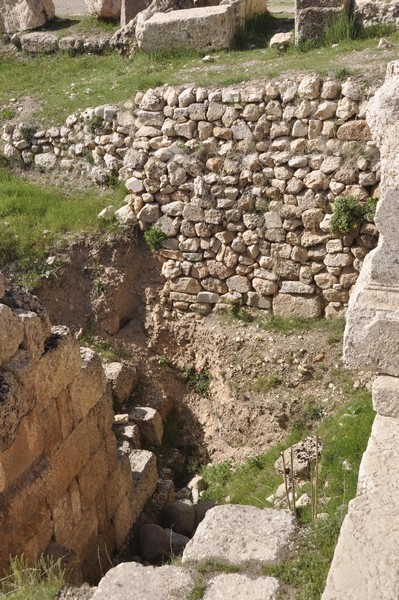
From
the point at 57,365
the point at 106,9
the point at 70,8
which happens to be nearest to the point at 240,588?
the point at 57,365

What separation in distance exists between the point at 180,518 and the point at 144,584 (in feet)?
11.3

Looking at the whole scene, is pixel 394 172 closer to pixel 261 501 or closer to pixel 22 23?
pixel 261 501

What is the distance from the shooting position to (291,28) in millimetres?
12336

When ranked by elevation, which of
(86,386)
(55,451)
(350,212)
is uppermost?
(350,212)

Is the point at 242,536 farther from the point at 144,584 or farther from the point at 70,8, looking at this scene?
the point at 70,8

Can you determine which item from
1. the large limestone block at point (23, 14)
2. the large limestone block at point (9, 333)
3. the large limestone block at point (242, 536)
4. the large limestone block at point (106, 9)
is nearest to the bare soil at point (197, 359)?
the large limestone block at point (9, 333)

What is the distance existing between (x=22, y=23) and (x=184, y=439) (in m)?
9.00

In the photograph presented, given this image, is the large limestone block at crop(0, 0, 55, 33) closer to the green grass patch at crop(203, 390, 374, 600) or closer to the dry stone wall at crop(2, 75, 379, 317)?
the dry stone wall at crop(2, 75, 379, 317)

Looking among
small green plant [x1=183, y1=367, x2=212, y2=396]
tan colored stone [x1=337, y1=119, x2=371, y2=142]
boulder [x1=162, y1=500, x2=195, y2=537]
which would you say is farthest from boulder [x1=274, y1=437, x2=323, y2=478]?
tan colored stone [x1=337, y1=119, x2=371, y2=142]

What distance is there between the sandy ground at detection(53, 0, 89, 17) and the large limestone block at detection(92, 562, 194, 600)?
43.3 feet

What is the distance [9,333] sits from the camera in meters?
5.11

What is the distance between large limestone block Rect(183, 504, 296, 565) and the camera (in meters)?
4.04

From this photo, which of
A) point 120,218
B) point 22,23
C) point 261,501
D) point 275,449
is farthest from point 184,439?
point 22,23

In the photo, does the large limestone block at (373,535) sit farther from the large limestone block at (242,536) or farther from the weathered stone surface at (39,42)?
the weathered stone surface at (39,42)
